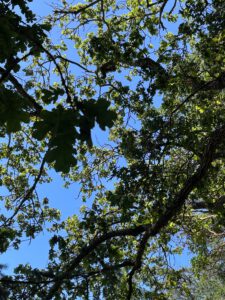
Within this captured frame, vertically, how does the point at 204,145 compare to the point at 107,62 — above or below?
below

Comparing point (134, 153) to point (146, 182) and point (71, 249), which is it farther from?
point (71, 249)

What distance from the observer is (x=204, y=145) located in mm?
7176

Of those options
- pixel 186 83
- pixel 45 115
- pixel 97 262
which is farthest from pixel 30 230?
pixel 45 115

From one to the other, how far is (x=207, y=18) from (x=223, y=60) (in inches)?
40.5

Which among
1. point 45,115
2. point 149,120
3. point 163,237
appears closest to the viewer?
point 45,115

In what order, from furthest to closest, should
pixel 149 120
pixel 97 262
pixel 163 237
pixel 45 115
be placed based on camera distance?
pixel 163 237 < pixel 149 120 < pixel 97 262 < pixel 45 115

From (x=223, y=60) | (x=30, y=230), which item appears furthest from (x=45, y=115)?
(x=223, y=60)

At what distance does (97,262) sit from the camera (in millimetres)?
7137

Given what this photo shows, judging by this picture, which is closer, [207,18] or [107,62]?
[207,18]

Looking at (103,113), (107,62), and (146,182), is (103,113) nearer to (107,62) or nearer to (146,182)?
(146,182)

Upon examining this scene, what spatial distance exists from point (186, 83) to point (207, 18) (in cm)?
122

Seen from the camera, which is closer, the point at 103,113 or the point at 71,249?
the point at 103,113

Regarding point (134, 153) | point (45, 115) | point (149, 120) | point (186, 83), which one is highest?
point (186, 83)

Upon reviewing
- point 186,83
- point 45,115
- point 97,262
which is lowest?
point 45,115
